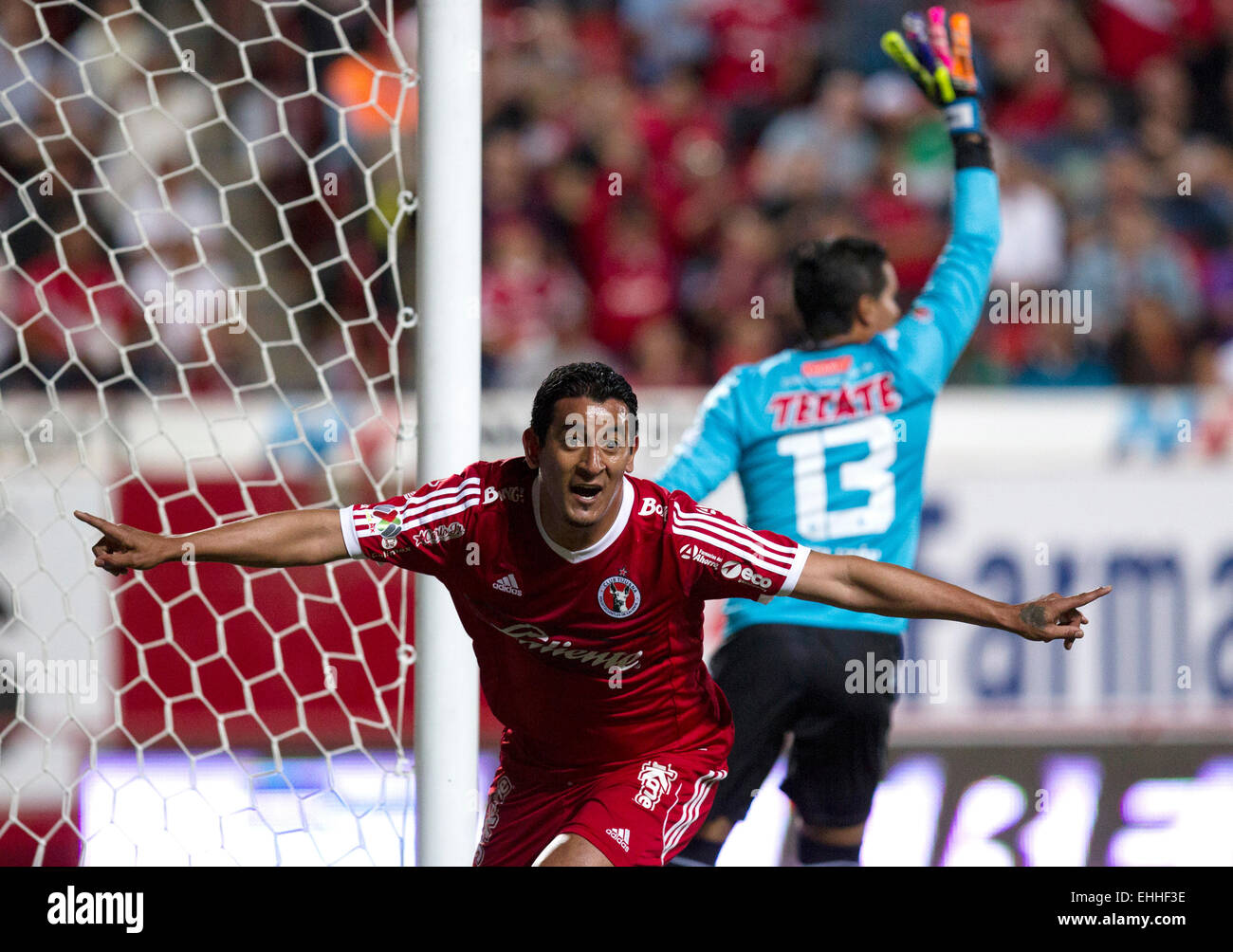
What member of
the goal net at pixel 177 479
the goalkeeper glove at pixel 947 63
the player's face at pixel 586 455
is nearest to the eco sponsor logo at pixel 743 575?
the player's face at pixel 586 455

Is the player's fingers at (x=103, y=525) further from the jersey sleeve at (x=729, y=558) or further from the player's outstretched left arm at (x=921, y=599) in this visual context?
the player's outstretched left arm at (x=921, y=599)

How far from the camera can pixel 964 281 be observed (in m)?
4.34

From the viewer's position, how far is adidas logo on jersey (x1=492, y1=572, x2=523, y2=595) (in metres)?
3.32

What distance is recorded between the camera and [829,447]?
4145mm

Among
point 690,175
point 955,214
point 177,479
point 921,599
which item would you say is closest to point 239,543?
point 921,599

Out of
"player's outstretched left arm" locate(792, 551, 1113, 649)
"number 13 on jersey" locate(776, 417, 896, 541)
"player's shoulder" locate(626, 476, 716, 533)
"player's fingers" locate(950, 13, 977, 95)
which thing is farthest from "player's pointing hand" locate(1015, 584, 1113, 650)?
"player's fingers" locate(950, 13, 977, 95)

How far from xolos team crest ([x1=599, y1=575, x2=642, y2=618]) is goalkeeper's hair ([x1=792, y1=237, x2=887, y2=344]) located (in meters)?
1.28

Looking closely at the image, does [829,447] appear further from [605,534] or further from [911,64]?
[911,64]

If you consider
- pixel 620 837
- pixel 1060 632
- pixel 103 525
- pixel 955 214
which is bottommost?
pixel 620 837

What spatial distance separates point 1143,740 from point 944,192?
363 centimetres

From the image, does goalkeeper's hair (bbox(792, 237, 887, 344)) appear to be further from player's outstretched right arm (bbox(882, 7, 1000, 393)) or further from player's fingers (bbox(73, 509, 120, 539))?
player's fingers (bbox(73, 509, 120, 539))

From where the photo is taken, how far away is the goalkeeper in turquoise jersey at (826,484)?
4008mm

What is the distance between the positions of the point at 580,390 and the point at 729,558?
48 cm

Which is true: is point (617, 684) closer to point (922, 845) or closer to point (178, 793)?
point (178, 793)
